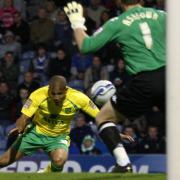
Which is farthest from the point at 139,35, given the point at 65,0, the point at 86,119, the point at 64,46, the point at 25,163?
the point at 65,0

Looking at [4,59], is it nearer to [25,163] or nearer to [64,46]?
[64,46]

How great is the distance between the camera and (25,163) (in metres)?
14.0

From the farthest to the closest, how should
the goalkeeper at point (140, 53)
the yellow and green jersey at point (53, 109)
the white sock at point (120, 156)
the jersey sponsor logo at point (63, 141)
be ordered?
the jersey sponsor logo at point (63, 141) → the yellow and green jersey at point (53, 109) → the white sock at point (120, 156) → the goalkeeper at point (140, 53)

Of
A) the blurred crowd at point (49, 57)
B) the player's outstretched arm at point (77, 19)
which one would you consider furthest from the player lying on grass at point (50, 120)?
the blurred crowd at point (49, 57)

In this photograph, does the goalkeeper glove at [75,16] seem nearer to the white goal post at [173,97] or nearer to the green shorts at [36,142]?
the white goal post at [173,97]

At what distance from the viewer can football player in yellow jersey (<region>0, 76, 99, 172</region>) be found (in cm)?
1116

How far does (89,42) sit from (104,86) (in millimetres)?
1638

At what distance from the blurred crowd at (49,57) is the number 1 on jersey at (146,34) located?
22.7 ft

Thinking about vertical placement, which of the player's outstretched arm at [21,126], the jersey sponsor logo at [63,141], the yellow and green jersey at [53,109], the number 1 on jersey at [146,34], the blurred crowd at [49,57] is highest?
the blurred crowd at [49,57]

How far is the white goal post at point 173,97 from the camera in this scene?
5.30 m

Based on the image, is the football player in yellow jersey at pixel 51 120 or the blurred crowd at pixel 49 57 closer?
the football player in yellow jersey at pixel 51 120

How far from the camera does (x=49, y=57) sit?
17328 mm

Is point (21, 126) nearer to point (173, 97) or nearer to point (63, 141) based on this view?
point (63, 141)

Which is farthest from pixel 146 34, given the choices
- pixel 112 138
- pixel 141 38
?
pixel 112 138
